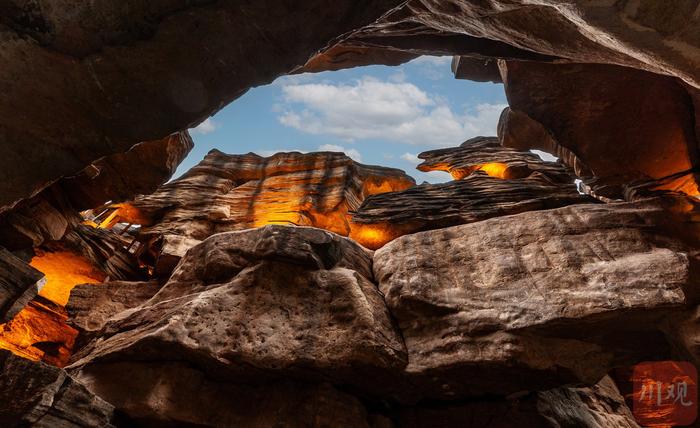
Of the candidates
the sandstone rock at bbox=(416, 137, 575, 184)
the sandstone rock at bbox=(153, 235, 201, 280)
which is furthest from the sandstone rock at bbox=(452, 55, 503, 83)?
the sandstone rock at bbox=(153, 235, 201, 280)

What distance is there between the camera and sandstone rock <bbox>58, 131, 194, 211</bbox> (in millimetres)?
9227

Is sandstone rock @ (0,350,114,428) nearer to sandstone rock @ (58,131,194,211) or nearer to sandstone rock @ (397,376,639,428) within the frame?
sandstone rock @ (58,131,194,211)

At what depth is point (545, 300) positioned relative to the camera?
6637 mm

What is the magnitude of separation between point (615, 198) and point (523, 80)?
188 inches

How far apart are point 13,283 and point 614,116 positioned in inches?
563

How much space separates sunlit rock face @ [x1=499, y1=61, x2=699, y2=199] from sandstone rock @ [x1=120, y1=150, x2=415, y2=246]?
1251cm

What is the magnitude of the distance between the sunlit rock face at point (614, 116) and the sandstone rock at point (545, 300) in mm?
2515

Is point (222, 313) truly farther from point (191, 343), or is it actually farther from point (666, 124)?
point (666, 124)

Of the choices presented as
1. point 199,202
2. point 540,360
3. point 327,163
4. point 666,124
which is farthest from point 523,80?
point 199,202

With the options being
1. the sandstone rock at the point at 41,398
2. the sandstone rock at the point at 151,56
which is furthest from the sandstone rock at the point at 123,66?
the sandstone rock at the point at 41,398

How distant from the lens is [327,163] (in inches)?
950

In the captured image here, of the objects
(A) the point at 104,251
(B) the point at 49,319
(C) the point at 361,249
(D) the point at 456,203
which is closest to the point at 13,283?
(C) the point at 361,249

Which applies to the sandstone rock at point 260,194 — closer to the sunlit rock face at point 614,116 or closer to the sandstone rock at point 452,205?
the sandstone rock at point 452,205

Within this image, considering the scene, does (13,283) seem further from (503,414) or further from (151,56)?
(503,414)
